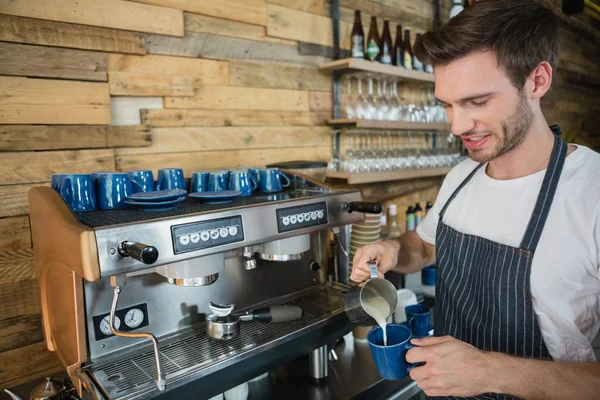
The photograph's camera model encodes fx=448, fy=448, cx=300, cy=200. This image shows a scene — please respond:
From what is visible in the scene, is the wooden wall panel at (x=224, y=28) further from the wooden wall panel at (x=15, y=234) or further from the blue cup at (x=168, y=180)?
the wooden wall panel at (x=15, y=234)

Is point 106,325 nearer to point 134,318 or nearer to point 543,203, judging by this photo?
point 134,318

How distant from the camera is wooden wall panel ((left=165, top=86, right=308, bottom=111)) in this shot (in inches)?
63.6

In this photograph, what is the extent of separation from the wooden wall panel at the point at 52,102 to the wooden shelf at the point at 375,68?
0.95m

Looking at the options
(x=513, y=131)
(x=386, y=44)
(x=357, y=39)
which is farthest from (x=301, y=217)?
(x=386, y=44)

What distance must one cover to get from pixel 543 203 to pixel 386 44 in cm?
143

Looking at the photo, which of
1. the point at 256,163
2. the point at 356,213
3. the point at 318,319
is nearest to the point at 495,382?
the point at 318,319

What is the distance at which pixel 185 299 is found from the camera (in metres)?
1.14

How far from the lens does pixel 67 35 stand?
1.32m

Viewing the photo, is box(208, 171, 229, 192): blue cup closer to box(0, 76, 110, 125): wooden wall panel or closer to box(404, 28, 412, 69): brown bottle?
box(0, 76, 110, 125): wooden wall panel

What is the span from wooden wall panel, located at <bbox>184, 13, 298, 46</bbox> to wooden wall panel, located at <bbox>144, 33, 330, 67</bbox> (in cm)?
2

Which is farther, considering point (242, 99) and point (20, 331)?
point (242, 99)

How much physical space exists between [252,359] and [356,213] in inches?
19.5

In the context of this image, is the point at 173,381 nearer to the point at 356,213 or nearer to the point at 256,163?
the point at 356,213

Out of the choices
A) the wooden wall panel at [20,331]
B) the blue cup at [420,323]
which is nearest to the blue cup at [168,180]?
the wooden wall panel at [20,331]
